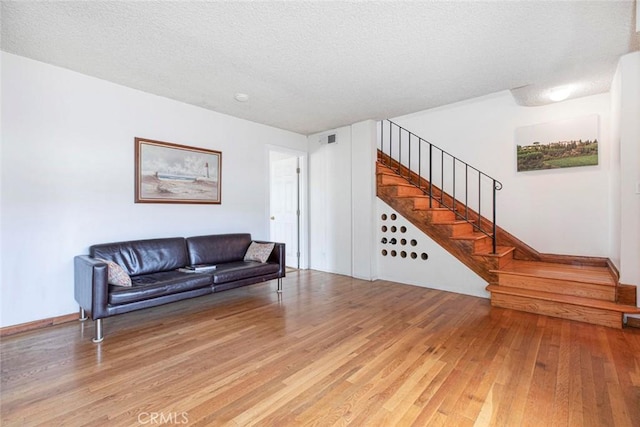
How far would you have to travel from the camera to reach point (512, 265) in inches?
157

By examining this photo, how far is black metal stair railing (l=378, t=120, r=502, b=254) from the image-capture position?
15.3 ft

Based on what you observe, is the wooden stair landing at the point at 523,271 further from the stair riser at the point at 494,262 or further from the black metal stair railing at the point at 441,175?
the black metal stair railing at the point at 441,175

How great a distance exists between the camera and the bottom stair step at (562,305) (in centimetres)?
280

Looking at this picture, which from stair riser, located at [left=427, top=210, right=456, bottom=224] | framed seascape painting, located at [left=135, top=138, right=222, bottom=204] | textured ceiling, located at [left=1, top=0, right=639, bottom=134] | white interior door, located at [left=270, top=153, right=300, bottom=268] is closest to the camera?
textured ceiling, located at [left=1, top=0, right=639, bottom=134]

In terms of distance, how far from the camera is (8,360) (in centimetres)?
223

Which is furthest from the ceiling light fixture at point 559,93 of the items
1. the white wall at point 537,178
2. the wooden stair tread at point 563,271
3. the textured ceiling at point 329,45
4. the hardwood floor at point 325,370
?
the hardwood floor at point 325,370

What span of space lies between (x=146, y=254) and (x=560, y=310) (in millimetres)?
4472

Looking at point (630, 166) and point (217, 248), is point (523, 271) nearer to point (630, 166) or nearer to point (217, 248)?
point (630, 166)

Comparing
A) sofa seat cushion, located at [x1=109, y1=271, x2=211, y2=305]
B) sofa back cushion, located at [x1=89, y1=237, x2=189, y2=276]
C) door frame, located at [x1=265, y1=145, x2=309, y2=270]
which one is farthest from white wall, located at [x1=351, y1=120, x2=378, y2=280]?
sofa back cushion, located at [x1=89, y1=237, x2=189, y2=276]

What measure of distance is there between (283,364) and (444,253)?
2832mm

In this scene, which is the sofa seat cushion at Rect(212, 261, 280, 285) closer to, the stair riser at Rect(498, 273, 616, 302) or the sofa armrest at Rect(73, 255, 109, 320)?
the sofa armrest at Rect(73, 255, 109, 320)

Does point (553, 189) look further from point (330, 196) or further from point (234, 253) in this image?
point (234, 253)

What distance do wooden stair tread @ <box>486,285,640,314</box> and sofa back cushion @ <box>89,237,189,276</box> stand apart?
12.3ft
